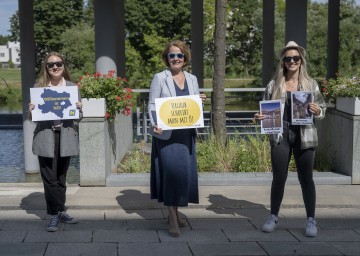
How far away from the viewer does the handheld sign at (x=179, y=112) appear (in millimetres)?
5891

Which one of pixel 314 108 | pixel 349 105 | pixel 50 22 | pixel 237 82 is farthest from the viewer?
pixel 237 82

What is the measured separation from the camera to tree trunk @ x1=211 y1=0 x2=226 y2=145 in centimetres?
1022

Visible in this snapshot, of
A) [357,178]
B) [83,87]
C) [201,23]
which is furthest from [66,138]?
[201,23]

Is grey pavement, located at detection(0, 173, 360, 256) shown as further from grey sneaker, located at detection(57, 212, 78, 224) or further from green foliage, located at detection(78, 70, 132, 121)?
green foliage, located at detection(78, 70, 132, 121)

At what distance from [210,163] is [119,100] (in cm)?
178

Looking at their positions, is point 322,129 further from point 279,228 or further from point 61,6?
point 61,6

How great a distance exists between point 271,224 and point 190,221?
994 millimetres

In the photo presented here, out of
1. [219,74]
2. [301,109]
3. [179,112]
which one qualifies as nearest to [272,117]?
[301,109]

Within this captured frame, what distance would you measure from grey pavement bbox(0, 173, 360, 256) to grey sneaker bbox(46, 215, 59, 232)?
0.22 ft

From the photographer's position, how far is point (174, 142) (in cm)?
602

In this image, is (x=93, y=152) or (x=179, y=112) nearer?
(x=179, y=112)

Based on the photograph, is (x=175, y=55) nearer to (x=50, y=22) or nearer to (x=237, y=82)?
(x=50, y=22)

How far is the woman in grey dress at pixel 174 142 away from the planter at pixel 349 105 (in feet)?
10.6

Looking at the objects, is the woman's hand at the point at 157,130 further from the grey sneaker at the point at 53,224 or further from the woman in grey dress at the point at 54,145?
the grey sneaker at the point at 53,224
